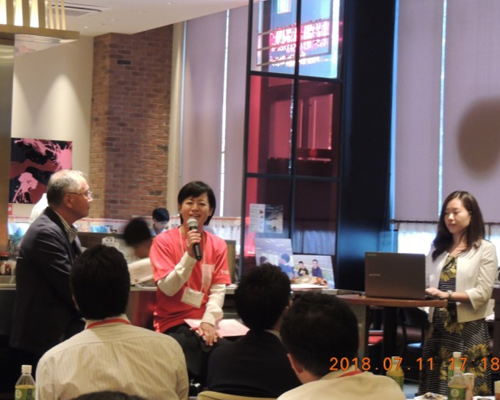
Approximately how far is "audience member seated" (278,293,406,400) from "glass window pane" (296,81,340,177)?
742 centimetres

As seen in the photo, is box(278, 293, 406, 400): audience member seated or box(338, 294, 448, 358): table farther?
box(338, 294, 448, 358): table

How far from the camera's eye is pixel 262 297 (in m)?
3.06

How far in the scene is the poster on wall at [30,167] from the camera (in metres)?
11.9

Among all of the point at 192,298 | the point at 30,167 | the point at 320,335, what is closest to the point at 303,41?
the point at 30,167

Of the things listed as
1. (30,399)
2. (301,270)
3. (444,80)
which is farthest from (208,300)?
(444,80)

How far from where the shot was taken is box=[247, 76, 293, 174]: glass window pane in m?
9.37

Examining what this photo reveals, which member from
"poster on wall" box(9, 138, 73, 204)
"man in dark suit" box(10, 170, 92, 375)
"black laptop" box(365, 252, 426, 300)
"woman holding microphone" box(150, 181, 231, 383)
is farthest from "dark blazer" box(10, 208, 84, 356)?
"poster on wall" box(9, 138, 73, 204)

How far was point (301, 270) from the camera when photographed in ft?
30.3

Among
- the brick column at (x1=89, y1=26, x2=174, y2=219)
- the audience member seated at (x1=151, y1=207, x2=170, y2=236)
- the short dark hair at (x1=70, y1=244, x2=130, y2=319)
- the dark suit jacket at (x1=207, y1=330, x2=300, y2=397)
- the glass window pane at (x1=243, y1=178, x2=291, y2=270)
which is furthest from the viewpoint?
the brick column at (x1=89, y1=26, x2=174, y2=219)

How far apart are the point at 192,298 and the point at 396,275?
137 cm

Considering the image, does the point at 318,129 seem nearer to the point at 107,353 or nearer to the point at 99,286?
the point at 99,286

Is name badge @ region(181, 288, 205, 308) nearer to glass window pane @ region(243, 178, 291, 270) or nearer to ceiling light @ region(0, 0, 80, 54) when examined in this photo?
ceiling light @ region(0, 0, 80, 54)

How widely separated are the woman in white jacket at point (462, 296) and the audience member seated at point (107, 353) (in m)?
2.81

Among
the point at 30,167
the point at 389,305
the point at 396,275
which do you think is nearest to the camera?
the point at 389,305
